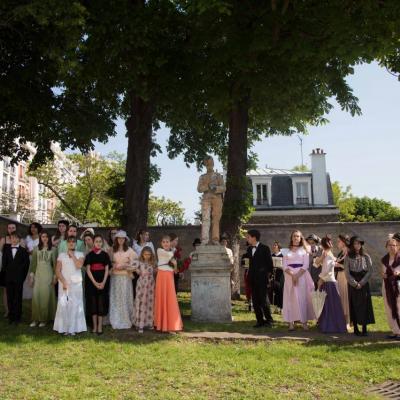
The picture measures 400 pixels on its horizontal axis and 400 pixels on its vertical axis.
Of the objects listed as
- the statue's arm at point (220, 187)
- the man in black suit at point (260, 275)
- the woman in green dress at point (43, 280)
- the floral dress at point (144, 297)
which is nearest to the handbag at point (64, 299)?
the woman in green dress at point (43, 280)

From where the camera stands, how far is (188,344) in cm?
839

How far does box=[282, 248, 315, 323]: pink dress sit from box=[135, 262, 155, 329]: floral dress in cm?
282

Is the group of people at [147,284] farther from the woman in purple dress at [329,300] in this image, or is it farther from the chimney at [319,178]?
the chimney at [319,178]

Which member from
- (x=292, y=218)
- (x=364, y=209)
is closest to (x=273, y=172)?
(x=292, y=218)

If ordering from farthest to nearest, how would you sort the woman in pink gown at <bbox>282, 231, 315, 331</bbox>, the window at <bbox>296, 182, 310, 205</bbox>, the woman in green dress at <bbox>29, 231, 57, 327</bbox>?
the window at <bbox>296, 182, 310, 205</bbox> → the woman in green dress at <bbox>29, 231, 57, 327</bbox> → the woman in pink gown at <bbox>282, 231, 315, 331</bbox>

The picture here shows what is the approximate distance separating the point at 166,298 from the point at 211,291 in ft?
4.65

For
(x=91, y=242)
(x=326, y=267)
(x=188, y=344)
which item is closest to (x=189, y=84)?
(x=91, y=242)

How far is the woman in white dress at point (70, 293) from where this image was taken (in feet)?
29.5

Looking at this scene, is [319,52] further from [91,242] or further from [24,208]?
[24,208]

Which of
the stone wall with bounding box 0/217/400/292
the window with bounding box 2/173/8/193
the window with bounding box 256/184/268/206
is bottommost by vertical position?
the stone wall with bounding box 0/217/400/292

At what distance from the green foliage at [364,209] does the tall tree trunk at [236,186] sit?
3305cm

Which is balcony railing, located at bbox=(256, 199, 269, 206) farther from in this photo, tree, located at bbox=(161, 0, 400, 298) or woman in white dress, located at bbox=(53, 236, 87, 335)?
woman in white dress, located at bbox=(53, 236, 87, 335)

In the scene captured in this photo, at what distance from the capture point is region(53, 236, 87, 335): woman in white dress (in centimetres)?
898

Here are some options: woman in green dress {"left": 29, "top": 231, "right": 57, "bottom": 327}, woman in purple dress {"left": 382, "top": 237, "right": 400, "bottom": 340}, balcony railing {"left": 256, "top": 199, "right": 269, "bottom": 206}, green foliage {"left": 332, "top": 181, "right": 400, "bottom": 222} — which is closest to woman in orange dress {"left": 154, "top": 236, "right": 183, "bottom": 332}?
woman in green dress {"left": 29, "top": 231, "right": 57, "bottom": 327}
